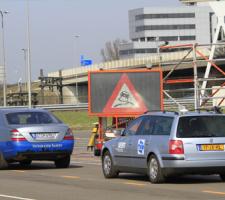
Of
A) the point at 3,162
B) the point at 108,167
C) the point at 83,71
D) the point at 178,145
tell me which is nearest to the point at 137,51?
the point at 83,71

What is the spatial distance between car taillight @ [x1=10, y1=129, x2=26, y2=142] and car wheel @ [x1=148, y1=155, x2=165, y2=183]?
498 centimetres

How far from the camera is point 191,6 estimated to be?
18725 centimetres

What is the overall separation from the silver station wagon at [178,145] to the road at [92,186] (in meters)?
0.30

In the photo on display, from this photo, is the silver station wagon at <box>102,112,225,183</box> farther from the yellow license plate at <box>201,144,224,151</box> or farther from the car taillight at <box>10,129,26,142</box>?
the car taillight at <box>10,129,26,142</box>

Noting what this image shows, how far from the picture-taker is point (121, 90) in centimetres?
2756

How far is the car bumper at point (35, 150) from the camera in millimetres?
20328

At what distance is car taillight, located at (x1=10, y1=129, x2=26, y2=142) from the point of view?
66.8 ft

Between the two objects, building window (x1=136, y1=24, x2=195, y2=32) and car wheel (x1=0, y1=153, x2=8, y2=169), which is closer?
car wheel (x1=0, y1=153, x2=8, y2=169)

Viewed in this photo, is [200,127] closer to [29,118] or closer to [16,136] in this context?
[16,136]

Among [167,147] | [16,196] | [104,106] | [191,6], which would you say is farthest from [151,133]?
[191,6]

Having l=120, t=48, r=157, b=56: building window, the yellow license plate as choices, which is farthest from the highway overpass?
the yellow license plate

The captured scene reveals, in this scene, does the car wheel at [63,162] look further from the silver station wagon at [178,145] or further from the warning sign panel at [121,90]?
the warning sign panel at [121,90]

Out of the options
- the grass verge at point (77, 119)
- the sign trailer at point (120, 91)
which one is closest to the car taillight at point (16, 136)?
the sign trailer at point (120, 91)

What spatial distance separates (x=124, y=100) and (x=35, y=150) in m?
7.81
